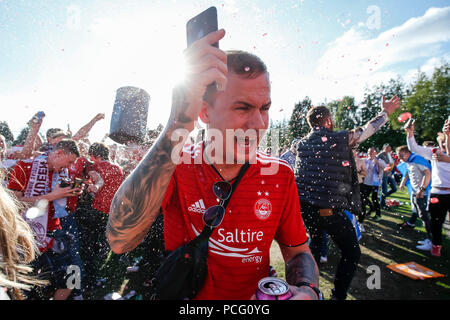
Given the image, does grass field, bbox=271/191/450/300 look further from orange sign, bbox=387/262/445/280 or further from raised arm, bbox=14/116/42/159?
raised arm, bbox=14/116/42/159

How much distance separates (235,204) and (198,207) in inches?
9.7

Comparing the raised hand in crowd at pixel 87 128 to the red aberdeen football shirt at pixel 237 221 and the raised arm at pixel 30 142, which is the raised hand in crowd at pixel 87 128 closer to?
the raised arm at pixel 30 142

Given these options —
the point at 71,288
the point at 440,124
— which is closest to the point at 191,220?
the point at 71,288

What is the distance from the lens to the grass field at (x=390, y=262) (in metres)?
3.85

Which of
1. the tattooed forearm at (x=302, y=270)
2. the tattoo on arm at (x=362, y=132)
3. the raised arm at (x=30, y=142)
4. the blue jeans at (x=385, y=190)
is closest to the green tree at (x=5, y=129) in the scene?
the raised arm at (x=30, y=142)

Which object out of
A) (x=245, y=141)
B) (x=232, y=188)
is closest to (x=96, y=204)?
(x=232, y=188)

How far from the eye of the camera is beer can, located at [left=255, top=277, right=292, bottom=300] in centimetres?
108

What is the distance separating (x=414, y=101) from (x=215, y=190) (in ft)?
162

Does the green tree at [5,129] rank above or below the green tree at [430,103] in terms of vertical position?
below

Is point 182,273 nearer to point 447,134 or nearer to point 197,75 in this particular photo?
point 197,75

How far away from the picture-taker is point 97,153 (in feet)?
15.8

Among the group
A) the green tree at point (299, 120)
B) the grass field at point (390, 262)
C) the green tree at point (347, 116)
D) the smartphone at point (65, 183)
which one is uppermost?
the green tree at point (347, 116)

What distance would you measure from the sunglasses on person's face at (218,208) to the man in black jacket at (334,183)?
2272 millimetres
